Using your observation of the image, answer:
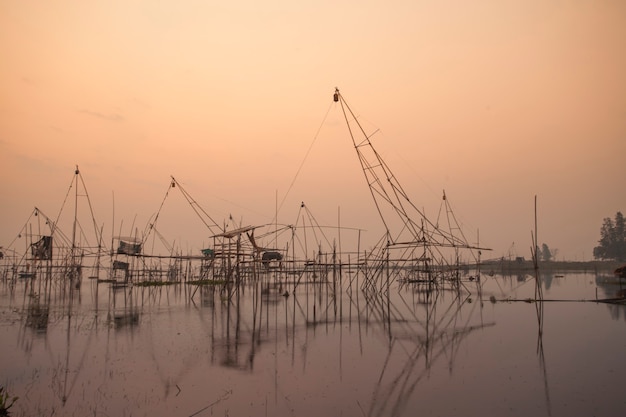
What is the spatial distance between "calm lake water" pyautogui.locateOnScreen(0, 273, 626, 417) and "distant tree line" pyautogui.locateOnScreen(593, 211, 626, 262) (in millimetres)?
52294

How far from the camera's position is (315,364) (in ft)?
33.5

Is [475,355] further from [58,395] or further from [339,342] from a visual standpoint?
[58,395]

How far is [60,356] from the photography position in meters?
10.7

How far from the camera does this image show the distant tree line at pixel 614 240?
61031 millimetres

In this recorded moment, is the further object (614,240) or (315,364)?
(614,240)

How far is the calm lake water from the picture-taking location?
7.43 meters

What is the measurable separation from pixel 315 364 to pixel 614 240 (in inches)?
2619

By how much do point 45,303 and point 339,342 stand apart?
17.1m

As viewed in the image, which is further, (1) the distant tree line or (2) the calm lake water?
(1) the distant tree line

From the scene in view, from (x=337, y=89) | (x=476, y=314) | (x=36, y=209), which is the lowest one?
(x=476, y=314)

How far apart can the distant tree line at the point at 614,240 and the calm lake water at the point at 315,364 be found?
52.3 meters

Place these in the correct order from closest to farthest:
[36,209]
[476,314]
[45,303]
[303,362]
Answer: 1. [303,362]
2. [476,314]
3. [45,303]
4. [36,209]

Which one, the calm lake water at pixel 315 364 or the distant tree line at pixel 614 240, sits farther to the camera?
the distant tree line at pixel 614 240

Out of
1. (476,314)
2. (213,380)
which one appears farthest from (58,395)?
(476,314)
